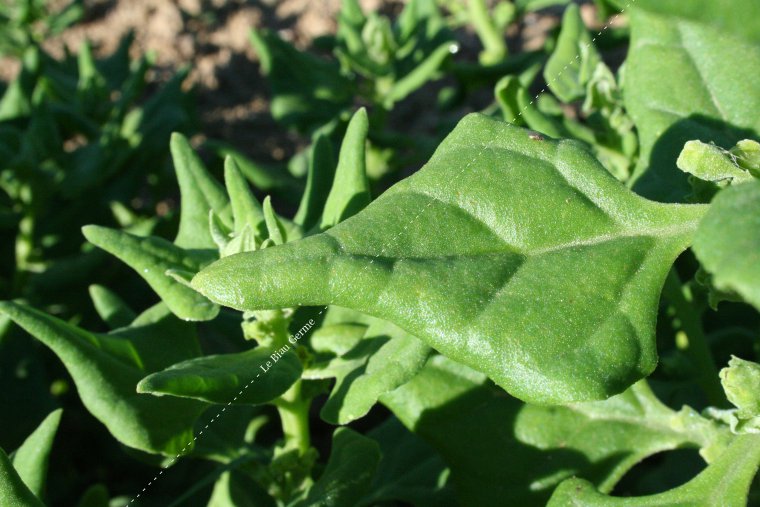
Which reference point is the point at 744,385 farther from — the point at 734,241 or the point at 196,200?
the point at 196,200

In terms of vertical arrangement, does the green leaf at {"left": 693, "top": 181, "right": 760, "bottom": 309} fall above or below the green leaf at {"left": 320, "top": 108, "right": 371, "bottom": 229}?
above

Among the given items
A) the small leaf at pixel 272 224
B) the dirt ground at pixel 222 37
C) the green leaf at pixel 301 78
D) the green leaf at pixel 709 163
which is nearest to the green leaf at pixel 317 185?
the small leaf at pixel 272 224

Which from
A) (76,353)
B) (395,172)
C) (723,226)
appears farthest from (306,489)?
(395,172)

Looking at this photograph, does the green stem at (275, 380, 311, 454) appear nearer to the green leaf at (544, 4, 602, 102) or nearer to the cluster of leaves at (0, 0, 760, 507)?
the cluster of leaves at (0, 0, 760, 507)

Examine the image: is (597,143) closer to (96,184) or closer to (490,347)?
(490,347)

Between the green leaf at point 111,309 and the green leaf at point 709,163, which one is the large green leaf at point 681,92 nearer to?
the green leaf at point 709,163

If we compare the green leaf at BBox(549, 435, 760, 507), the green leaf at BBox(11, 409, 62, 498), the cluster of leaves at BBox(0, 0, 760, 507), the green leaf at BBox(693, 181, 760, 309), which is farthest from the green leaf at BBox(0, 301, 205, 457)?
the green leaf at BBox(693, 181, 760, 309)
